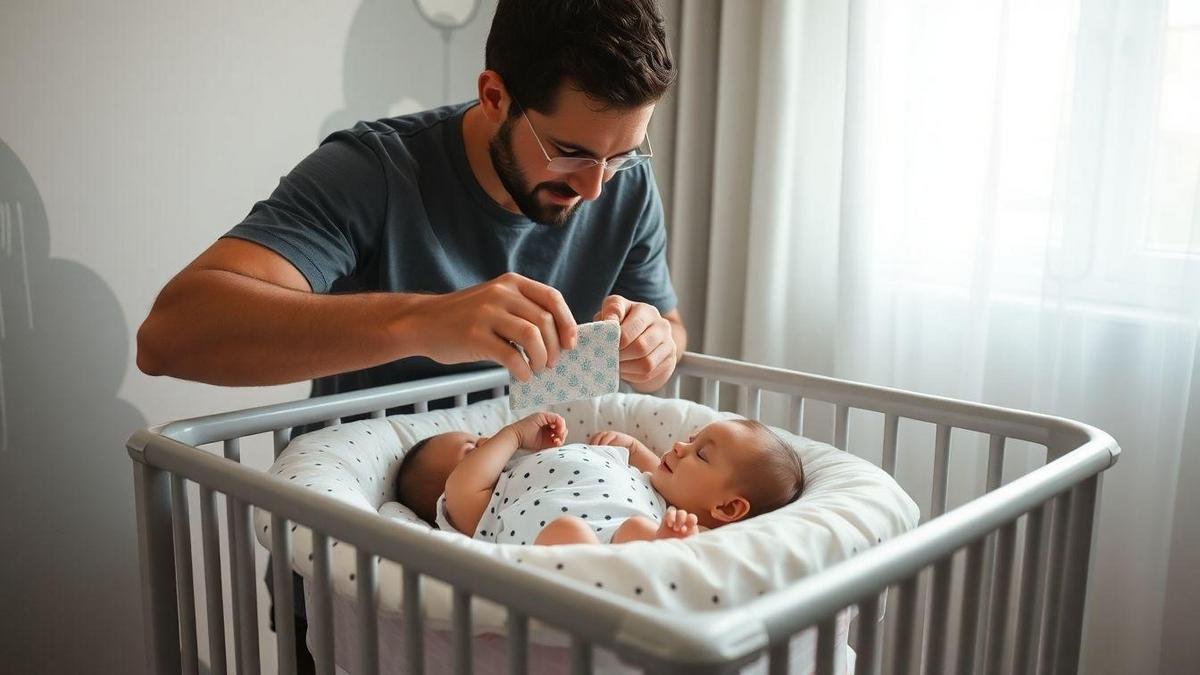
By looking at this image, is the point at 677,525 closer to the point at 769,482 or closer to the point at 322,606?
the point at 769,482

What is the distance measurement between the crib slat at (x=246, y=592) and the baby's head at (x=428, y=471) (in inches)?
11.7

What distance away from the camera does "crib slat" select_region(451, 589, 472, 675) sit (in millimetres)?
741

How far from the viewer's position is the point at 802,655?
0.90 metres

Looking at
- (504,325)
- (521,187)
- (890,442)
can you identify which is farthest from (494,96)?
(890,442)

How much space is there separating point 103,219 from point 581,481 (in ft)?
3.29

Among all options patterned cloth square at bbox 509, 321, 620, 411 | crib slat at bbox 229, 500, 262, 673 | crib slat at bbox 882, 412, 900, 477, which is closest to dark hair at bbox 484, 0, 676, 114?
patterned cloth square at bbox 509, 321, 620, 411

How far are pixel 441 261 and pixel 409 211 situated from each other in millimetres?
83

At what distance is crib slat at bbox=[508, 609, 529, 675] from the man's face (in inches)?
28.0

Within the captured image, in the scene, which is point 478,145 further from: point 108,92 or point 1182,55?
point 1182,55

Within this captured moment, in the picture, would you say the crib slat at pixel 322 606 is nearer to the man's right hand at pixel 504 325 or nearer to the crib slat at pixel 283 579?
the crib slat at pixel 283 579

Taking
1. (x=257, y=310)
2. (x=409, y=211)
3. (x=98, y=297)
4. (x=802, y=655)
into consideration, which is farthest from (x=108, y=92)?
(x=802, y=655)

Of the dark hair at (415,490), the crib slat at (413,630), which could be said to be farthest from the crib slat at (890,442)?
the crib slat at (413,630)

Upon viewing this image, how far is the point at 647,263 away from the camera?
1.64 m

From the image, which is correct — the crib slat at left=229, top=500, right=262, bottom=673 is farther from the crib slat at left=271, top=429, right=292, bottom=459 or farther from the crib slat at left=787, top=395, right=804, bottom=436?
the crib slat at left=787, top=395, right=804, bottom=436
